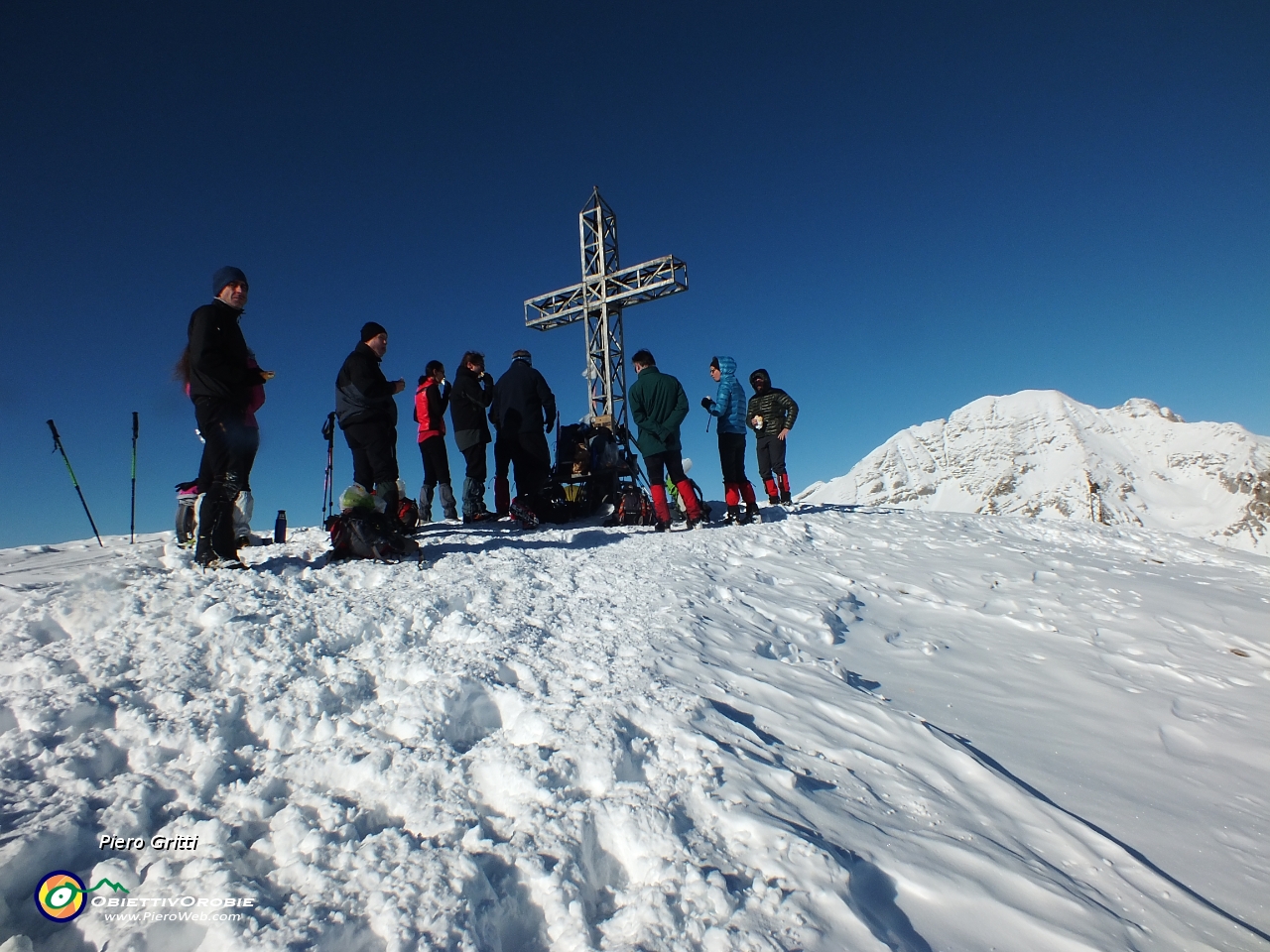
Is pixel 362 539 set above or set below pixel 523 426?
below

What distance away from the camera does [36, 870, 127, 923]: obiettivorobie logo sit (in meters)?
1.44

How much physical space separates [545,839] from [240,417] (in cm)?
380

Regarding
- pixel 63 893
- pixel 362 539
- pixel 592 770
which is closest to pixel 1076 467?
pixel 362 539

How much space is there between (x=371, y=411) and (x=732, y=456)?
465 cm

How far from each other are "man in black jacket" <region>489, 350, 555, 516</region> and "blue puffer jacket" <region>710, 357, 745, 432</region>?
7.69 feet

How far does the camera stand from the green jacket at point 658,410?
22.7ft

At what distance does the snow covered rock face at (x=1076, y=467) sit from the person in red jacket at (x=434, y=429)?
127108mm

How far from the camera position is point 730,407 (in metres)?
7.94

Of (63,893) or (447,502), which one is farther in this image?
(447,502)

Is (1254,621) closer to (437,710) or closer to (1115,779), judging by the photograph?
(1115,779)

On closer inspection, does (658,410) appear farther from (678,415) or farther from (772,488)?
(772,488)

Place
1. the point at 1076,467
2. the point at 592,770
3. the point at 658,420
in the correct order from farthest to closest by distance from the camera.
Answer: the point at 1076,467, the point at 658,420, the point at 592,770

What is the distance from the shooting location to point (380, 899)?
1.48 meters

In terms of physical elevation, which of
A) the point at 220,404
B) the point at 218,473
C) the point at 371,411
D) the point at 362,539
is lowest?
the point at 362,539
